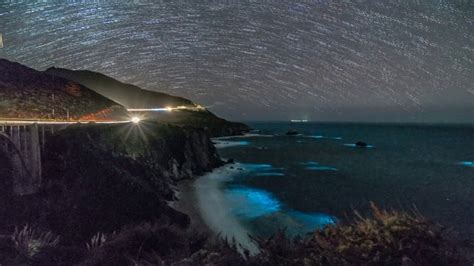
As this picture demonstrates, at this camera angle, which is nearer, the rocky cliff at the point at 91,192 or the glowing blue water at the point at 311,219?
the rocky cliff at the point at 91,192

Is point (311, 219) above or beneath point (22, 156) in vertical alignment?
beneath

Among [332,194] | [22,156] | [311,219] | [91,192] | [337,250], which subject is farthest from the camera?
[332,194]

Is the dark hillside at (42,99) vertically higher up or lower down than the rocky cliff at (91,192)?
higher up

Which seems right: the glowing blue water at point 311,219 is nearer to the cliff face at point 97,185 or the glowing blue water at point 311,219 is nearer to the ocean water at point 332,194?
the ocean water at point 332,194

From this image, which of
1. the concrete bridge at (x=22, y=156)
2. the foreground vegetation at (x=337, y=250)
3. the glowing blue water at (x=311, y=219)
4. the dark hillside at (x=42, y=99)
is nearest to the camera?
the foreground vegetation at (x=337, y=250)

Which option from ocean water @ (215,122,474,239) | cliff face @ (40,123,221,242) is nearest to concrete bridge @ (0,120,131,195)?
cliff face @ (40,123,221,242)

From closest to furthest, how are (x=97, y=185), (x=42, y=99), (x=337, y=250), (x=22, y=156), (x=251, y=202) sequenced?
(x=337, y=250)
(x=22, y=156)
(x=97, y=185)
(x=251, y=202)
(x=42, y=99)

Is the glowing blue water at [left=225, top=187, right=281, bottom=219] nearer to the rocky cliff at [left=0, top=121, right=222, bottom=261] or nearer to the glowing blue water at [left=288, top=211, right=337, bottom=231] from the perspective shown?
the glowing blue water at [left=288, top=211, right=337, bottom=231]

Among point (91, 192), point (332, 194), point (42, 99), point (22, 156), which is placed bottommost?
point (332, 194)

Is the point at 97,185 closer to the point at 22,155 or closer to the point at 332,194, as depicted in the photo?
the point at 22,155

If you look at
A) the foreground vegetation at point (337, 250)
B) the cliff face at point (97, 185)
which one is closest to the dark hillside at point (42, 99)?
the cliff face at point (97, 185)

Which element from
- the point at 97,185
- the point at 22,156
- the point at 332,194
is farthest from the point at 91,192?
the point at 332,194
